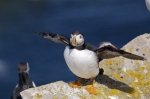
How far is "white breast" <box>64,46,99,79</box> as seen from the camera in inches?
383

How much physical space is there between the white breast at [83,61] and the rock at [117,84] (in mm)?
136

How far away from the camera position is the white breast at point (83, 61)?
9727 millimetres

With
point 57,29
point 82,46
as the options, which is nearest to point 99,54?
point 82,46

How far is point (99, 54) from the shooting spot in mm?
9867

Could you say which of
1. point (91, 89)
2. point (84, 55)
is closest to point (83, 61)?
point (84, 55)

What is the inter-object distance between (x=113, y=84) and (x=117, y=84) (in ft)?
0.17

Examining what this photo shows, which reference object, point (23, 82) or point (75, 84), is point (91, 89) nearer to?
point (75, 84)

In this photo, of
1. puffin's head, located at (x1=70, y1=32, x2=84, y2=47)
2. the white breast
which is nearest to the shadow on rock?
the white breast

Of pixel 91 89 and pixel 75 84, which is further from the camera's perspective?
pixel 75 84

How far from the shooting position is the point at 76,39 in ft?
31.7

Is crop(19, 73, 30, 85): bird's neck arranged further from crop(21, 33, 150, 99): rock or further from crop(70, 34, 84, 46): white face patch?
crop(70, 34, 84, 46): white face patch

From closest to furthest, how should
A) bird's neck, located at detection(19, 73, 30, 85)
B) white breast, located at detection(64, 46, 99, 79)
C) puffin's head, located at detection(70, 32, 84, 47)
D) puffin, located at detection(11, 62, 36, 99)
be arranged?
puffin's head, located at detection(70, 32, 84, 47) < white breast, located at detection(64, 46, 99, 79) < puffin, located at detection(11, 62, 36, 99) < bird's neck, located at detection(19, 73, 30, 85)

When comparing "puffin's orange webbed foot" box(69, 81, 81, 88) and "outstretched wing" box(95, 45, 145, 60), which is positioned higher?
"outstretched wing" box(95, 45, 145, 60)

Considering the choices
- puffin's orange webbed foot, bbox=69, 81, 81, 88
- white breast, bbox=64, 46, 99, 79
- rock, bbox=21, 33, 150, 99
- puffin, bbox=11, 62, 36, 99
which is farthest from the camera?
puffin, bbox=11, 62, 36, 99
